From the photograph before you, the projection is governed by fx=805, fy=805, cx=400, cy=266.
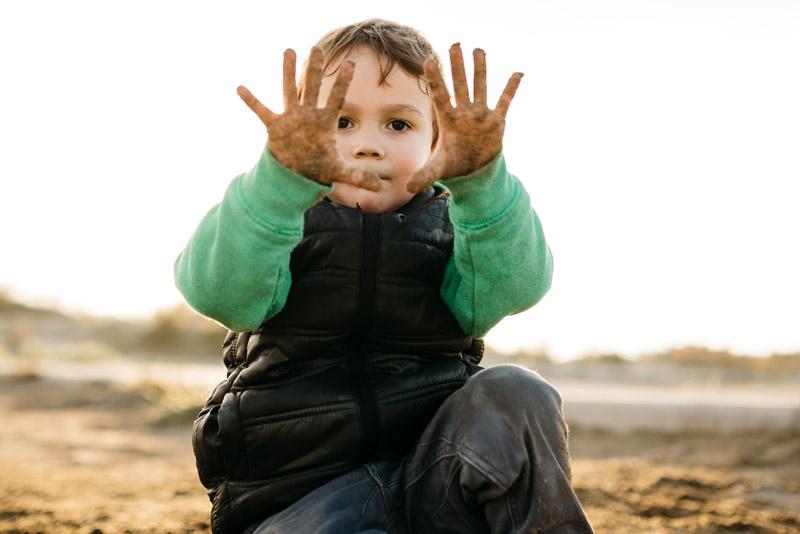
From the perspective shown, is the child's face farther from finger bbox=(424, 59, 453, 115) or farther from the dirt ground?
the dirt ground

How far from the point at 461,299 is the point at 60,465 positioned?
3341 millimetres

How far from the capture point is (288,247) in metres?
1.69

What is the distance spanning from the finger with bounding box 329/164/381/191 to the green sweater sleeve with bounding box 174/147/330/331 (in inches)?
2.2

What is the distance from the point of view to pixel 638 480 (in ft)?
11.8

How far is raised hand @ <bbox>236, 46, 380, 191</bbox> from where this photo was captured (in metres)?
1.56

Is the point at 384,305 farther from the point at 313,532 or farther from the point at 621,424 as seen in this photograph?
the point at 621,424

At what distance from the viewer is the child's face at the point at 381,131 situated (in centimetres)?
190

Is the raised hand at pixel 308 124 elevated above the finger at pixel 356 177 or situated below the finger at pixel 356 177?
above

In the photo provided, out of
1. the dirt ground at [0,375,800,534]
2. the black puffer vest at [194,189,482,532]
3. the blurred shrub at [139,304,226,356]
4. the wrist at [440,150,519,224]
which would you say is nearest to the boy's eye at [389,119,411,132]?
the black puffer vest at [194,189,482,532]

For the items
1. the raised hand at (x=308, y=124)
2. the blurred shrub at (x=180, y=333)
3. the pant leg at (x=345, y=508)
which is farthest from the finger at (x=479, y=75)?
the blurred shrub at (x=180, y=333)

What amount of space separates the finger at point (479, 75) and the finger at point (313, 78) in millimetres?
312

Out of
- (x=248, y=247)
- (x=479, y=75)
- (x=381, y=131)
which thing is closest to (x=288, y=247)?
(x=248, y=247)

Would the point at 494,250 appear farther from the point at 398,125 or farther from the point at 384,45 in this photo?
the point at 384,45

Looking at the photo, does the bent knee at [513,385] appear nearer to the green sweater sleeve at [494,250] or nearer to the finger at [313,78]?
the green sweater sleeve at [494,250]
